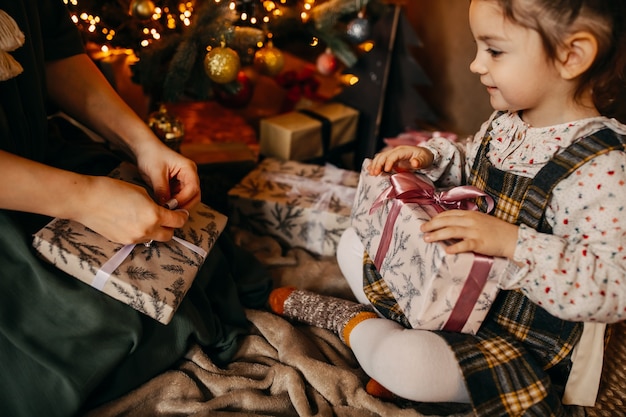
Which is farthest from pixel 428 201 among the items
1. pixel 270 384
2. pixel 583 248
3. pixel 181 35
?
A: pixel 181 35

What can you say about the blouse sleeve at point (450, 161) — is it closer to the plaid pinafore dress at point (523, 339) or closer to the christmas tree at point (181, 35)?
the plaid pinafore dress at point (523, 339)

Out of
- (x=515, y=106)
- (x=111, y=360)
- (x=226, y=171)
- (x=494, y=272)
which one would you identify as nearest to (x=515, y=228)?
(x=494, y=272)

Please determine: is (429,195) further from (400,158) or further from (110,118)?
(110,118)

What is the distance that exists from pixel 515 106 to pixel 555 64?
84mm

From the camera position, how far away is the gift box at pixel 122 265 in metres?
0.71

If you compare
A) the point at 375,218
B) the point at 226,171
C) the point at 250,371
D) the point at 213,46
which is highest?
the point at 213,46

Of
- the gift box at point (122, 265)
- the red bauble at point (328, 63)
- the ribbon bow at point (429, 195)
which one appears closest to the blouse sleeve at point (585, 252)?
the ribbon bow at point (429, 195)

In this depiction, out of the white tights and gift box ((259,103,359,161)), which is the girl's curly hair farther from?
gift box ((259,103,359,161))

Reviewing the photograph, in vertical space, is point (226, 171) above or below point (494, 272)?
below

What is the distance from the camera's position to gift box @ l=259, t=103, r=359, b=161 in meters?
1.45

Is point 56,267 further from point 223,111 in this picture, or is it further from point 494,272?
point 223,111

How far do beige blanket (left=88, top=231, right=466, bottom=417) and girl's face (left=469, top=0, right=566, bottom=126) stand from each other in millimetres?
501

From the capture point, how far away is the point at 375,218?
92cm

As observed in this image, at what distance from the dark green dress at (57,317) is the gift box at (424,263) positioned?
1.00ft
